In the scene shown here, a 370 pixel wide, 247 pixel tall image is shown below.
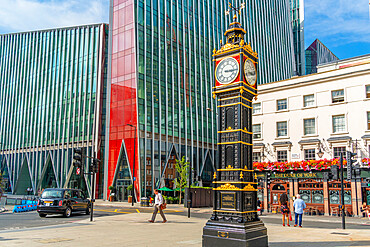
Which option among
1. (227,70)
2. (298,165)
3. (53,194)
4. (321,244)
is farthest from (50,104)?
(321,244)

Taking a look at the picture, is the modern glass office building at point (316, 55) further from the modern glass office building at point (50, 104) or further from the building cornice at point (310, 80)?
the building cornice at point (310, 80)

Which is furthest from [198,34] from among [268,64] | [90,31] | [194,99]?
[268,64]

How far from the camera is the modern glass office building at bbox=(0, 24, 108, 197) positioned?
64562 mm

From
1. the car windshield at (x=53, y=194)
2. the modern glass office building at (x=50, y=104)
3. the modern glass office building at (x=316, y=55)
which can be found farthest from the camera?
the modern glass office building at (x=316, y=55)

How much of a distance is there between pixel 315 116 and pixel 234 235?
85.0 feet

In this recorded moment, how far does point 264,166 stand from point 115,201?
86.5ft

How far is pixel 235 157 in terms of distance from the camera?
12.8m

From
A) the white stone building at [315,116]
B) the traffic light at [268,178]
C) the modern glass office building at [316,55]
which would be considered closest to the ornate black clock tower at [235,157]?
the traffic light at [268,178]

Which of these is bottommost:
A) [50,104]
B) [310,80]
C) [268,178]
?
[268,178]

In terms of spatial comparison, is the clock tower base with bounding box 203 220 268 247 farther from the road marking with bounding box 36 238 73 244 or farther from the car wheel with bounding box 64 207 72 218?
the car wheel with bounding box 64 207 72 218

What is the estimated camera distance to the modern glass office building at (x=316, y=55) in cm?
10806

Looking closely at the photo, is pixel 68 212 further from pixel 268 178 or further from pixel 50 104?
pixel 50 104

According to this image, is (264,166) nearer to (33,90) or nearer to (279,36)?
(33,90)

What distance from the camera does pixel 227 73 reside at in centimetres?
1392
